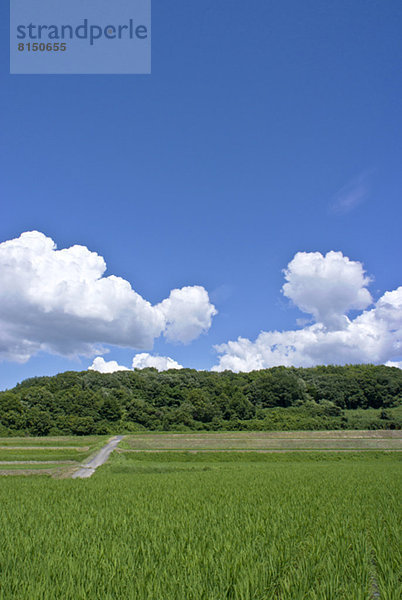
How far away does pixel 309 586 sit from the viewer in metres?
5.39

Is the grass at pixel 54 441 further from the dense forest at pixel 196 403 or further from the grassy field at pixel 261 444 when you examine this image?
the grassy field at pixel 261 444

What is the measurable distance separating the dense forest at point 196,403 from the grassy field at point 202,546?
63658 millimetres

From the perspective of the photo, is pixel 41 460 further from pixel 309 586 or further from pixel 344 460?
pixel 309 586

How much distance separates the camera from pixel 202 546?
7.23 metres

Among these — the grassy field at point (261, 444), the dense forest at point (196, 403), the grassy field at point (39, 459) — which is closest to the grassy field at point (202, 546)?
the grassy field at point (39, 459)

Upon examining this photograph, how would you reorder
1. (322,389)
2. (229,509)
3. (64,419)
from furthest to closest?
(322,389)
(64,419)
(229,509)

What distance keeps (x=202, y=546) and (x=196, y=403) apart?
83798 mm

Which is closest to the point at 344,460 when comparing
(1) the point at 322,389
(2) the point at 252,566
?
(2) the point at 252,566

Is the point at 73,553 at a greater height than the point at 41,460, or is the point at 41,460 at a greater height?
the point at 73,553

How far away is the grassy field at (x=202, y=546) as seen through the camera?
16.6ft

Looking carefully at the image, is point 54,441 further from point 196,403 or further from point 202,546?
point 202,546

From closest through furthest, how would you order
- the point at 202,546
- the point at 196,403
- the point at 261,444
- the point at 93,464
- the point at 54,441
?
the point at 202,546, the point at 93,464, the point at 261,444, the point at 54,441, the point at 196,403

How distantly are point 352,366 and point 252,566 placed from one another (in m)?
162

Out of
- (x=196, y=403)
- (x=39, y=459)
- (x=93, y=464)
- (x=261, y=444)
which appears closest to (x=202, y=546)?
(x=93, y=464)
